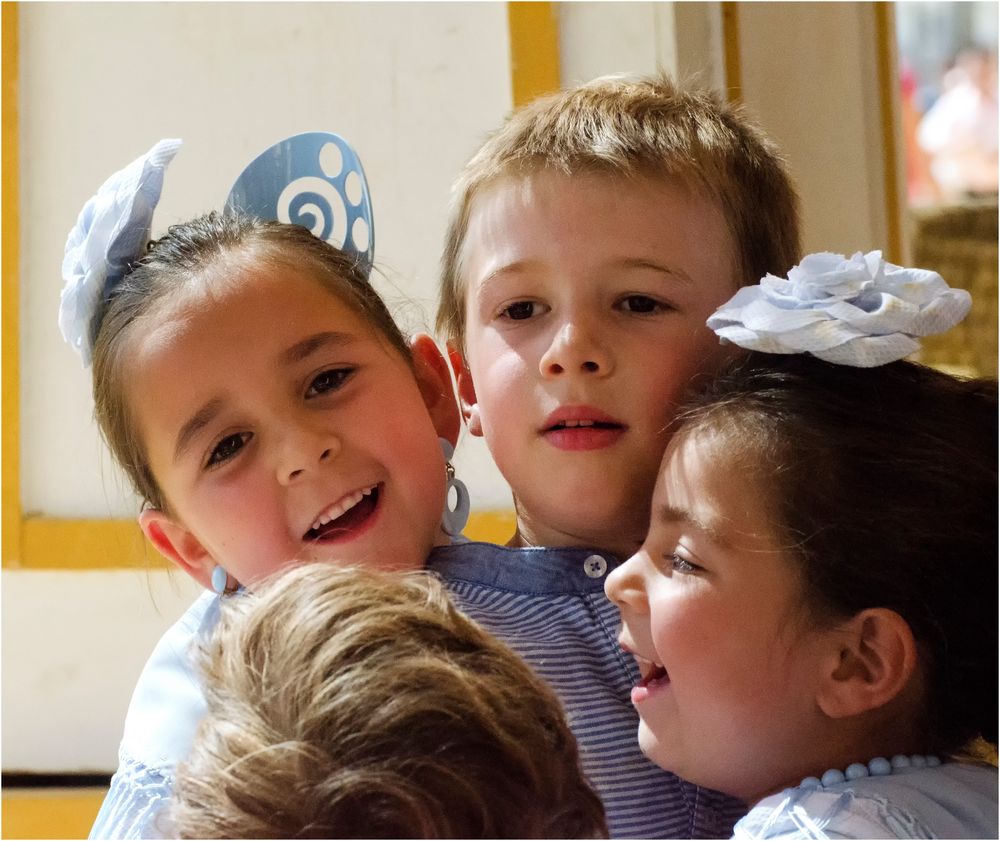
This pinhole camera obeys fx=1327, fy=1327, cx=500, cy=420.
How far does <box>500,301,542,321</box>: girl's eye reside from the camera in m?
1.04

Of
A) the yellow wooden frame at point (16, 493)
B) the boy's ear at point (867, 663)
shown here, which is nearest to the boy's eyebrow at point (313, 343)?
the boy's ear at point (867, 663)

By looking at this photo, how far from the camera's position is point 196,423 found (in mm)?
1017

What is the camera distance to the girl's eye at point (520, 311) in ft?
3.40

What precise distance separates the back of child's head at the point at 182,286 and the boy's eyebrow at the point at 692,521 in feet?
1.11

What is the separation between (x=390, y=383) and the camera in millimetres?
1061

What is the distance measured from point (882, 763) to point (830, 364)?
9.9 inches

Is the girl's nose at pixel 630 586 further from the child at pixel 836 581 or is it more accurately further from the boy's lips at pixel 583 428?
the boy's lips at pixel 583 428

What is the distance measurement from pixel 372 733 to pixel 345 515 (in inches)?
17.0

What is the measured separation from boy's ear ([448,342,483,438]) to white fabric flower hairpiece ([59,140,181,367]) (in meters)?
0.29

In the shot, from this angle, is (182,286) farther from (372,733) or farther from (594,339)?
(372,733)

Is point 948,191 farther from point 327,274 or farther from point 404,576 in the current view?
point 404,576

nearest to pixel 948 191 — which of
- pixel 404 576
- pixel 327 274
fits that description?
pixel 327 274

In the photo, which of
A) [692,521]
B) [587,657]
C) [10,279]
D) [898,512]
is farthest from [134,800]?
[10,279]

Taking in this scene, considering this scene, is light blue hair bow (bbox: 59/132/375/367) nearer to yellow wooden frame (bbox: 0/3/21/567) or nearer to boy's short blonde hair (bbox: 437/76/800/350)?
boy's short blonde hair (bbox: 437/76/800/350)
